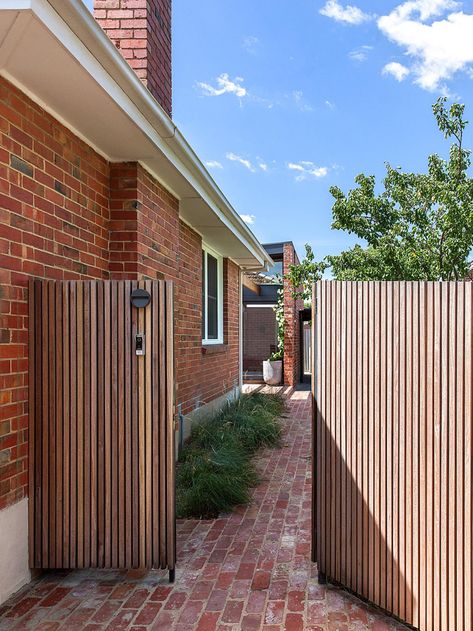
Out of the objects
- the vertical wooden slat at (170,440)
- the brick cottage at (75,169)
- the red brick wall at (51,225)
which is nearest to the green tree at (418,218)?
the brick cottage at (75,169)

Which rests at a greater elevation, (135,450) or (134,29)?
(134,29)

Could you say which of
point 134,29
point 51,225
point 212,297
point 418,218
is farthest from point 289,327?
point 51,225

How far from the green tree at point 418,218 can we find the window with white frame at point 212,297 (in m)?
2.43

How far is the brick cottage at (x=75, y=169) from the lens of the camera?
2.66m

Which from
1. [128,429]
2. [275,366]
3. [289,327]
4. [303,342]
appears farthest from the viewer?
[303,342]

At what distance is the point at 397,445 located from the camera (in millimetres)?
2629

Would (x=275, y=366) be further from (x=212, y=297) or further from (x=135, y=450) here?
(x=135, y=450)

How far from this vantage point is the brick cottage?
266 cm

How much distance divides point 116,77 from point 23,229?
115 centimetres

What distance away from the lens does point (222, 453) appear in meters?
5.28

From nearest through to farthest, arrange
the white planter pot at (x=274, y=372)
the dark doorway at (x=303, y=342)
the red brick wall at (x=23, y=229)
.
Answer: the red brick wall at (x=23, y=229), the white planter pot at (x=274, y=372), the dark doorway at (x=303, y=342)

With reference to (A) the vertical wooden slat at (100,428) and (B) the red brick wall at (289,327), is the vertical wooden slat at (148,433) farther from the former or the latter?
(B) the red brick wall at (289,327)

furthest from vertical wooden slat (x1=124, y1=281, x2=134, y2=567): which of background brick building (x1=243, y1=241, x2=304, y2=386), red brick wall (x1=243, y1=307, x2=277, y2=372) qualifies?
red brick wall (x1=243, y1=307, x2=277, y2=372)

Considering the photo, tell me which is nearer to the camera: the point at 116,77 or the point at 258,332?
the point at 116,77
